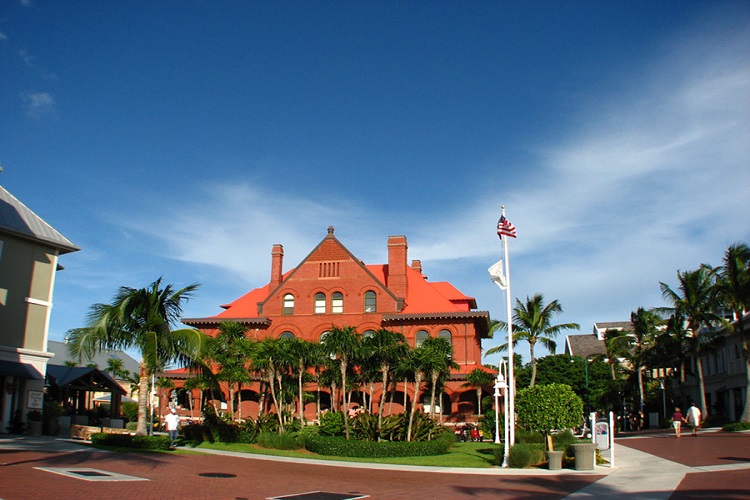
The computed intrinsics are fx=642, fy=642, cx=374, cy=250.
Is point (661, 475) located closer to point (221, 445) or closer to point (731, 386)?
point (221, 445)

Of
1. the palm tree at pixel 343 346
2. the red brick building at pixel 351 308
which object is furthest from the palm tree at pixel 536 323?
the palm tree at pixel 343 346

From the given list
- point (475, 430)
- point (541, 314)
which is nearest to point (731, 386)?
point (541, 314)

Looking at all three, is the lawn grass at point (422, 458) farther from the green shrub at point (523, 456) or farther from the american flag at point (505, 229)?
the american flag at point (505, 229)

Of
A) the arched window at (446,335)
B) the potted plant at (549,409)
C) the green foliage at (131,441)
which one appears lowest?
the green foliage at (131,441)

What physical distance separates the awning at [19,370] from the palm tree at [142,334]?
5.36m

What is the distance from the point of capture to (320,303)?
4619 cm

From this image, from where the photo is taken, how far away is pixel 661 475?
16.4 metres

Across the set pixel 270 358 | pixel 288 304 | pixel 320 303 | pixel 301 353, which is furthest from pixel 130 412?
pixel 301 353

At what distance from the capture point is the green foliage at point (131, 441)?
2228 cm

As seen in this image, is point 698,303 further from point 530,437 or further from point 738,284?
point 530,437

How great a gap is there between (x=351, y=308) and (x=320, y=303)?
242 centimetres

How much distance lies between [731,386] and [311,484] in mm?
41561

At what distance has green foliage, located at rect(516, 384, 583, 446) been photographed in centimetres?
2083

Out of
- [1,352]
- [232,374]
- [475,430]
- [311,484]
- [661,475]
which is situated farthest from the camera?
[475,430]
